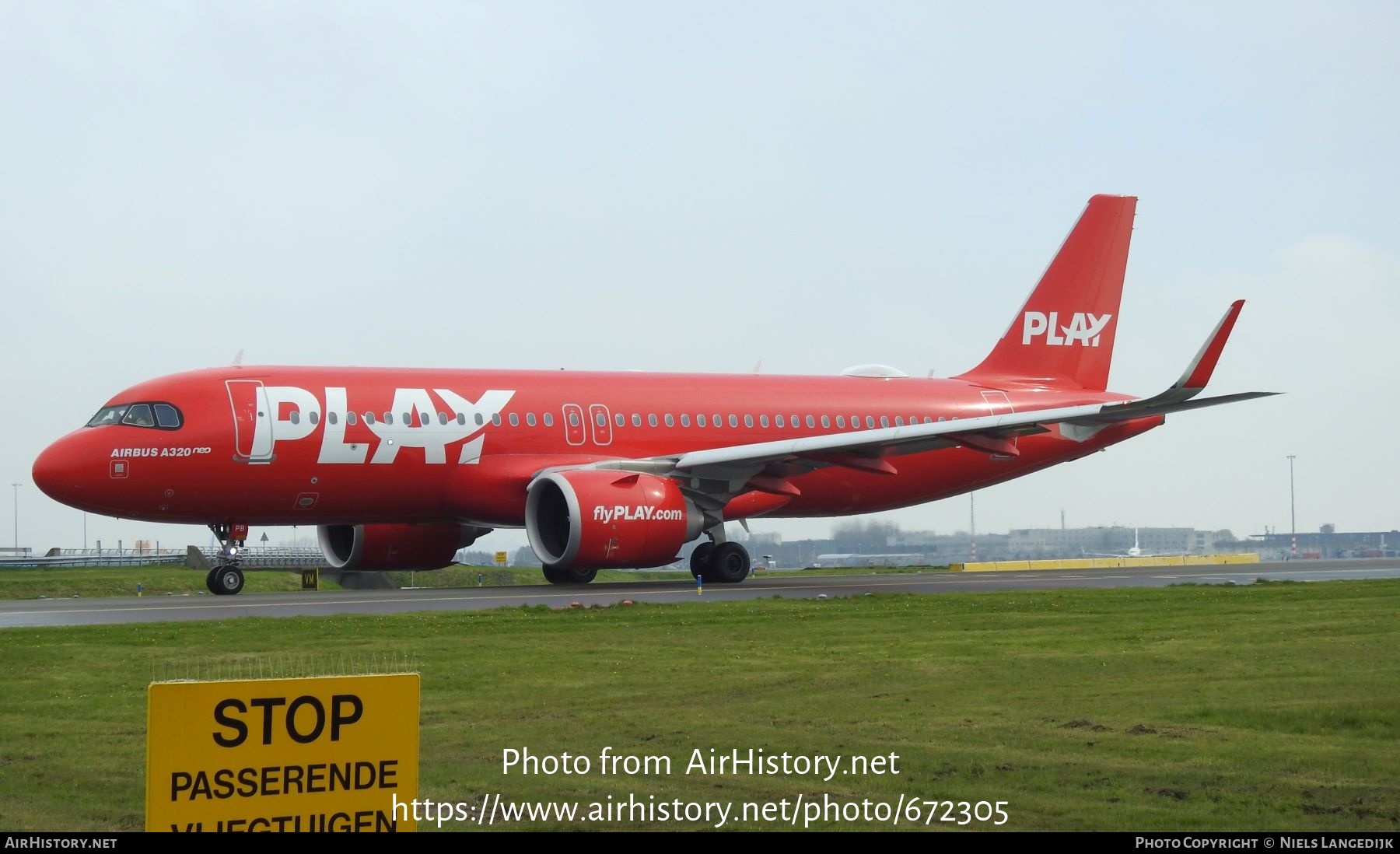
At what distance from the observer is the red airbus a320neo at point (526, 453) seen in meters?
25.5

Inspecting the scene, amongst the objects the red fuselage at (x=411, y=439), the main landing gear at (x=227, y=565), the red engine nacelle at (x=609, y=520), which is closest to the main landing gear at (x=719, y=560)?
the red fuselage at (x=411, y=439)

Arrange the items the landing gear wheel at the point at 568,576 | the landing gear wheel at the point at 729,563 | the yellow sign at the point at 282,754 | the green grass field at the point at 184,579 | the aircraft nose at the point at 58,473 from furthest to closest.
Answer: the green grass field at the point at 184,579, the landing gear wheel at the point at 568,576, the landing gear wheel at the point at 729,563, the aircraft nose at the point at 58,473, the yellow sign at the point at 282,754

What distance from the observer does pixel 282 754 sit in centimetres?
585

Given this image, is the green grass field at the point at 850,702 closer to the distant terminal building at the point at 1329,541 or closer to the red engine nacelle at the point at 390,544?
the red engine nacelle at the point at 390,544

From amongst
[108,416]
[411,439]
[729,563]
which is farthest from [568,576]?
[108,416]

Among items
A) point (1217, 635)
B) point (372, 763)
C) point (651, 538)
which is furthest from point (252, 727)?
point (651, 538)

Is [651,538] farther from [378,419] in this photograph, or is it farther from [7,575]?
[7,575]

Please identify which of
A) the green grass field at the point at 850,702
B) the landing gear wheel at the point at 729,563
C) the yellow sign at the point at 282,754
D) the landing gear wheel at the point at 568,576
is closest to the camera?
the yellow sign at the point at 282,754

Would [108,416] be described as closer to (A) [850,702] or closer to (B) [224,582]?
(B) [224,582]

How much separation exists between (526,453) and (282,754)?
2216 centimetres

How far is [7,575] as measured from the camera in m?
43.8

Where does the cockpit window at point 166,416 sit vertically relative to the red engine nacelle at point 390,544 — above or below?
above

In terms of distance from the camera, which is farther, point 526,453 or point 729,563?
point 729,563

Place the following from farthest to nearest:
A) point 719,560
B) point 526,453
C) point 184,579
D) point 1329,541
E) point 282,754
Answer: point 1329,541, point 184,579, point 719,560, point 526,453, point 282,754
